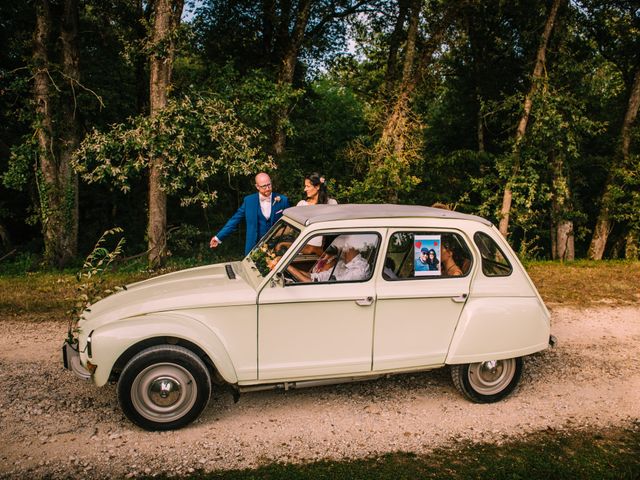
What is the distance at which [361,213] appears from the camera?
4.91m

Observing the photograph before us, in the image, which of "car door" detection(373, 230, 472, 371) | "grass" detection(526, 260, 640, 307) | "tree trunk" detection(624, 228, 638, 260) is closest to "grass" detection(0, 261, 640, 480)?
"car door" detection(373, 230, 472, 371)

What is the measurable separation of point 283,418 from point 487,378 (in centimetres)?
210

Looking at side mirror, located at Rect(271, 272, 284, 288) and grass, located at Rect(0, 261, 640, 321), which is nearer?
side mirror, located at Rect(271, 272, 284, 288)

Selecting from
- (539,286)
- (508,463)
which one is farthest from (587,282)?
(508,463)

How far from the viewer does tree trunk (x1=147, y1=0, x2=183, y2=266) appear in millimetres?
10641

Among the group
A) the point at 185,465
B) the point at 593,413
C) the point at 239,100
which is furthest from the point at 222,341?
the point at 239,100

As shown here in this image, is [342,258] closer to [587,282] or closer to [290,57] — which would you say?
[587,282]

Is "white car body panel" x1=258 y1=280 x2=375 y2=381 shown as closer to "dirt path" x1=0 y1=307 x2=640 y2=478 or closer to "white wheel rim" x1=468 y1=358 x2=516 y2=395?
"dirt path" x1=0 y1=307 x2=640 y2=478

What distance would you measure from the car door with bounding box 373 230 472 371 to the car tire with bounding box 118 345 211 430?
5.24 feet

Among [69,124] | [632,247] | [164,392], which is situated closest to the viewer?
[164,392]

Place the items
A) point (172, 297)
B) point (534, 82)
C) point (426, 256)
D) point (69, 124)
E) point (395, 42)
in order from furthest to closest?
point (395, 42)
point (534, 82)
point (69, 124)
point (426, 256)
point (172, 297)

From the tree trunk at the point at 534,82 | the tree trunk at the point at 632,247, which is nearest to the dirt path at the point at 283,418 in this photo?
the tree trunk at the point at 534,82

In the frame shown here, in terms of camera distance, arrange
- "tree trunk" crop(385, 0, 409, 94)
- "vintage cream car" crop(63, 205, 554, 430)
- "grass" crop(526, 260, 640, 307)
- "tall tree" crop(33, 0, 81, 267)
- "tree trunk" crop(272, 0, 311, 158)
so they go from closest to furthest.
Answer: "vintage cream car" crop(63, 205, 554, 430)
"grass" crop(526, 260, 640, 307)
"tall tree" crop(33, 0, 81, 267)
"tree trunk" crop(272, 0, 311, 158)
"tree trunk" crop(385, 0, 409, 94)

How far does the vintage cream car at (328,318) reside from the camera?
14.2 ft
